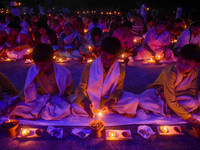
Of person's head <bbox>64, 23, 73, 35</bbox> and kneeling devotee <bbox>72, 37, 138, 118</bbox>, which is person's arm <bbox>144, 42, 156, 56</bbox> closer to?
person's head <bbox>64, 23, 73, 35</bbox>

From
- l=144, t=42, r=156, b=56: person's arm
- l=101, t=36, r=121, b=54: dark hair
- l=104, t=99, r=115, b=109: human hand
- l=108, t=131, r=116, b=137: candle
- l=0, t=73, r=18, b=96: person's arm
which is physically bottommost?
l=108, t=131, r=116, b=137: candle

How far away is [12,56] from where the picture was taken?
5.94 m

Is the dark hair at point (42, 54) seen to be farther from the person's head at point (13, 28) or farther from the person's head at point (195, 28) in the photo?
the person's head at point (195, 28)

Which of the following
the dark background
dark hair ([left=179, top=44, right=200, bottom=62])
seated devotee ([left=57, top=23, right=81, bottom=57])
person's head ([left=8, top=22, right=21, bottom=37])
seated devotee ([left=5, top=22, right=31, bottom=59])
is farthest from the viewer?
the dark background

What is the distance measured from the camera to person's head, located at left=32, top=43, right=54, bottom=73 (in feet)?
8.00

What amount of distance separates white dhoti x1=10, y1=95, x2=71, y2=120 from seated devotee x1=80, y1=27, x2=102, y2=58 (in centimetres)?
300

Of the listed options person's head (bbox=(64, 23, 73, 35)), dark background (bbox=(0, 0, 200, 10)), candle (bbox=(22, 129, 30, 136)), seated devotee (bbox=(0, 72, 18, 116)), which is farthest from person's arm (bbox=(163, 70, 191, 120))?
dark background (bbox=(0, 0, 200, 10))

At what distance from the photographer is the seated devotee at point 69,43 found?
6031 millimetres

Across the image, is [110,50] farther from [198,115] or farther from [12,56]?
[12,56]

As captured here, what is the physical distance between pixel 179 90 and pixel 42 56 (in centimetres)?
241

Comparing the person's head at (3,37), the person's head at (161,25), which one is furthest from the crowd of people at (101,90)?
the person's head at (3,37)

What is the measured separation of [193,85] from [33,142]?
2827 millimetres

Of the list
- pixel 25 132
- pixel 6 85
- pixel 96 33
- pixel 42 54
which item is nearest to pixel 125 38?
pixel 96 33

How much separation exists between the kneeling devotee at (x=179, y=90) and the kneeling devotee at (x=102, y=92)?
38 cm
